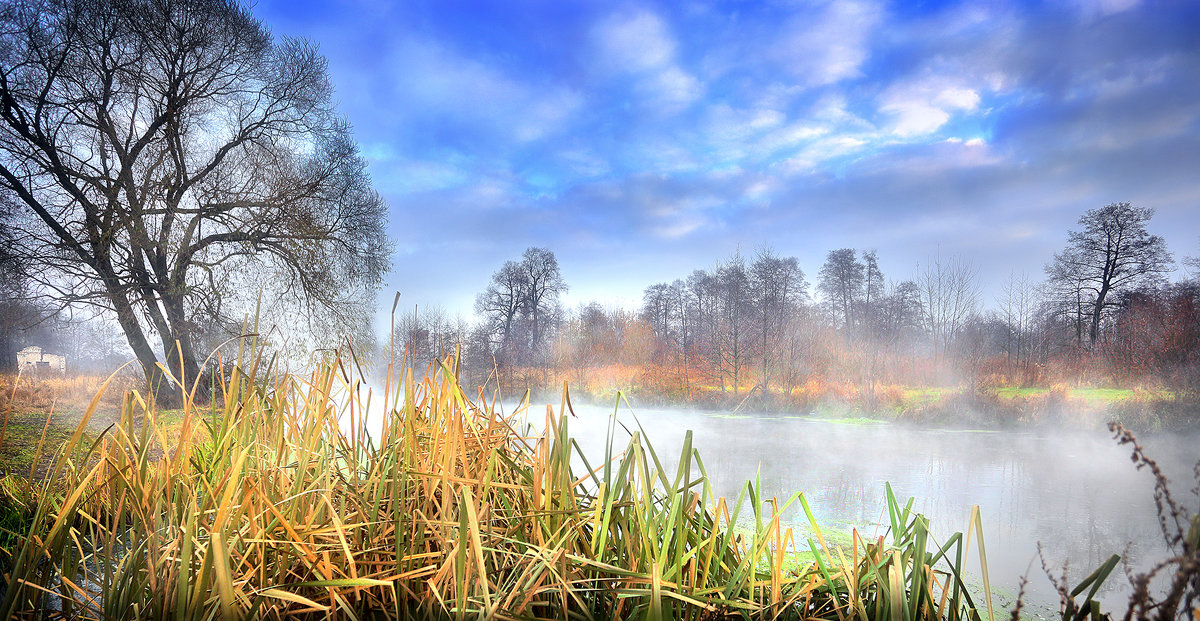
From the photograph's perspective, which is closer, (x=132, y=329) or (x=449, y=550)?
(x=449, y=550)

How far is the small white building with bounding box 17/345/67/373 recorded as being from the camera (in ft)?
18.9

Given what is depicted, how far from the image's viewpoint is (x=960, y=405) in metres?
13.1

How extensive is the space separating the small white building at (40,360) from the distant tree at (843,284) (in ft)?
66.5

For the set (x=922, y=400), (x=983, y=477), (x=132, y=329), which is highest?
(x=132, y=329)

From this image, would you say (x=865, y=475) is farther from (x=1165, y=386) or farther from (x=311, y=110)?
(x=311, y=110)

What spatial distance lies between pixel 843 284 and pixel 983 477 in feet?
48.6

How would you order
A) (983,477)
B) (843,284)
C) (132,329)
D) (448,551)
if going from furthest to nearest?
1. (843,284)
2. (983,477)
3. (132,329)
4. (448,551)

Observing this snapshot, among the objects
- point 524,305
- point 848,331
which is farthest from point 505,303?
point 848,331

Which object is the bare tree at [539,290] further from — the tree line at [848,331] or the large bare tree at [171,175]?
the large bare tree at [171,175]

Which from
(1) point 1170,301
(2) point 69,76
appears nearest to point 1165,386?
(1) point 1170,301

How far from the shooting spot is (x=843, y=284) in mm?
21719

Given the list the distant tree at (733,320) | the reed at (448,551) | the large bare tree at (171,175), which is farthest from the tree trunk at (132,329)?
the distant tree at (733,320)

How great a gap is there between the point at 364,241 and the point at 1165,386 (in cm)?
1524

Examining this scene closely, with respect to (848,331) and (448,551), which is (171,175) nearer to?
(448,551)
